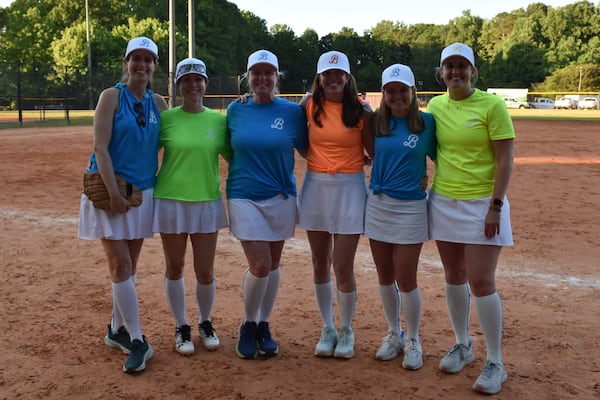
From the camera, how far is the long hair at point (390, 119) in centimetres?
365

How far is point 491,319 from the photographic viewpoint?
3584mm

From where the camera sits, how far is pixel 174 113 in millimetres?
3902

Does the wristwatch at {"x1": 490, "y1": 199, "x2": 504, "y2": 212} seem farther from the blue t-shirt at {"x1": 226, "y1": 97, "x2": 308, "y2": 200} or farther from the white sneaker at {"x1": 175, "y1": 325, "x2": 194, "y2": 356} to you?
the white sneaker at {"x1": 175, "y1": 325, "x2": 194, "y2": 356}

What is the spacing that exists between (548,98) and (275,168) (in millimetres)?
59605

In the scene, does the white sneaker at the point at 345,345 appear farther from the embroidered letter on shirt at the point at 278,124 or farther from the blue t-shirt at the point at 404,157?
the embroidered letter on shirt at the point at 278,124

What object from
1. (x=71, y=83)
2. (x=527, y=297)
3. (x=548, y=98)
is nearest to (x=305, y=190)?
(x=527, y=297)

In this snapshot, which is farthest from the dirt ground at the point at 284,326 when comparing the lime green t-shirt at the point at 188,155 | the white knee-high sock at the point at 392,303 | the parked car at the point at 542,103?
the parked car at the point at 542,103

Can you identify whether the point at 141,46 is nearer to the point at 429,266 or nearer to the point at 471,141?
the point at 471,141

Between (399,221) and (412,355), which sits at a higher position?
(399,221)

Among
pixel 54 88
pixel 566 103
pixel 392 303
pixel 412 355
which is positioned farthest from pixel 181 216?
pixel 566 103

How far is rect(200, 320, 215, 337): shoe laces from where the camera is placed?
4152mm

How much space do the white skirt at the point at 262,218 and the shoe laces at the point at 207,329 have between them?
73cm

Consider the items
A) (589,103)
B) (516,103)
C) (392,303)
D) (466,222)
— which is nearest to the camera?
(466,222)

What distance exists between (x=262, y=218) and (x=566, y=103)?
53.6 m
